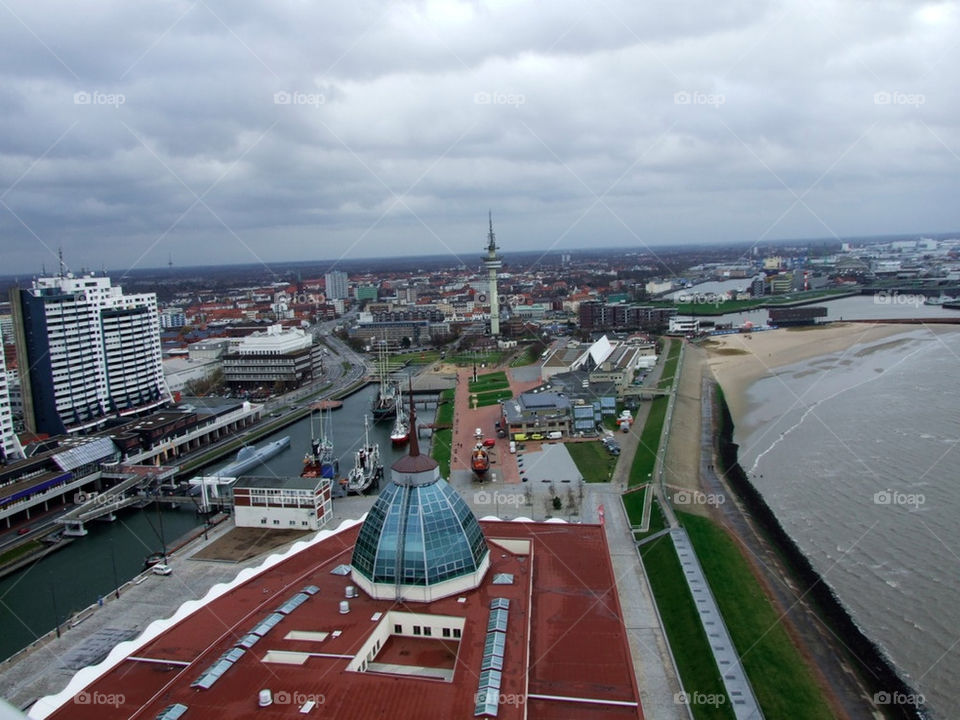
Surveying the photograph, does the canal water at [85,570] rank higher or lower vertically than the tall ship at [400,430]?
lower

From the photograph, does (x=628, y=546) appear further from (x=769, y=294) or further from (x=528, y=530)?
(x=769, y=294)

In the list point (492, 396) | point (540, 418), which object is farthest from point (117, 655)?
point (492, 396)

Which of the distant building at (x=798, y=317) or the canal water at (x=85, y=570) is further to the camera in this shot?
the distant building at (x=798, y=317)

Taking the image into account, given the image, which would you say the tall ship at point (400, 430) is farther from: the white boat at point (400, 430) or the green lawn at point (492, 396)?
the green lawn at point (492, 396)

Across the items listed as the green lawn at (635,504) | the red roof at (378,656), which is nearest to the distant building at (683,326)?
the green lawn at (635,504)

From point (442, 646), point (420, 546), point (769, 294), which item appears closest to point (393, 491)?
point (420, 546)

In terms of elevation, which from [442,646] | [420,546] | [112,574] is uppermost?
[420,546]
